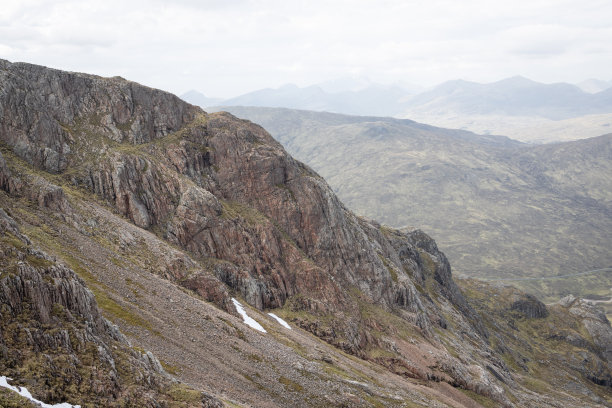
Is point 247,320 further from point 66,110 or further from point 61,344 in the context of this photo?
point 66,110

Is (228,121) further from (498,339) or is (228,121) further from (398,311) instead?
(498,339)

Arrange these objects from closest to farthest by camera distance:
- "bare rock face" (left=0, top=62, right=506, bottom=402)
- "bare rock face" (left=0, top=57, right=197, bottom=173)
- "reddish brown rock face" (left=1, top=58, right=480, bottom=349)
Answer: "bare rock face" (left=0, top=57, right=197, bottom=173), "bare rock face" (left=0, top=62, right=506, bottom=402), "reddish brown rock face" (left=1, top=58, right=480, bottom=349)

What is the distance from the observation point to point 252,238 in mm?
102750

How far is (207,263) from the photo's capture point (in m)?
91.6

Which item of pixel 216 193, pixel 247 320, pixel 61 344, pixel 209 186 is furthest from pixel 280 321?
pixel 61 344

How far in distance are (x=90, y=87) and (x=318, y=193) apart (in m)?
68.0

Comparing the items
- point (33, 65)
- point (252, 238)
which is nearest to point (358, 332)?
point (252, 238)

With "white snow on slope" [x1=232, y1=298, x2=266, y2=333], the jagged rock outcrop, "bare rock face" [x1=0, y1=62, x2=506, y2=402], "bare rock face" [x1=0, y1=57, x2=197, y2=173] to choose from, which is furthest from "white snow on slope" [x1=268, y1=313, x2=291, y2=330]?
"bare rock face" [x1=0, y1=57, x2=197, y2=173]

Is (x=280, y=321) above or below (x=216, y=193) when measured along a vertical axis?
below

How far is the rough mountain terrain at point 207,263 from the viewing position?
169 ft

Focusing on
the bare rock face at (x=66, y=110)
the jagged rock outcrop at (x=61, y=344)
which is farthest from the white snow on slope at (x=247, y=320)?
the bare rock face at (x=66, y=110)

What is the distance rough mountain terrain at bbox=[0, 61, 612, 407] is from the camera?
5159cm

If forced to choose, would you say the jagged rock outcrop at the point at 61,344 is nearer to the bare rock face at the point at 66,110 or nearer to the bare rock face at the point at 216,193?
the bare rock face at the point at 216,193

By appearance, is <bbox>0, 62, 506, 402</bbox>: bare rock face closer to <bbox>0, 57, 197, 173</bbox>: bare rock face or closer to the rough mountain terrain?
<bbox>0, 57, 197, 173</bbox>: bare rock face
